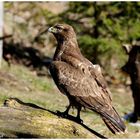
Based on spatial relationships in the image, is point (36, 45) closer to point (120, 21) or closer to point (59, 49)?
point (120, 21)

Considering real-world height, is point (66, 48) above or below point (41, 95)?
above

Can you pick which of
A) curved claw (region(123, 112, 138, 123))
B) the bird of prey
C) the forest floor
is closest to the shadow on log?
the bird of prey

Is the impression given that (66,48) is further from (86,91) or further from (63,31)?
(86,91)

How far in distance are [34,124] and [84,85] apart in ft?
3.22

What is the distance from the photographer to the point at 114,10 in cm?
2375

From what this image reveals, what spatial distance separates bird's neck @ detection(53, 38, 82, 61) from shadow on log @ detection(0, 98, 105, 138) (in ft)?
2.88

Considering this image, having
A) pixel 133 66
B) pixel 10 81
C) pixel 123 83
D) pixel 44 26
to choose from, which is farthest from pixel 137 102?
pixel 44 26

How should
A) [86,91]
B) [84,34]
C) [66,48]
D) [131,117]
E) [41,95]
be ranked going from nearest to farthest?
[86,91] → [66,48] → [131,117] → [41,95] → [84,34]

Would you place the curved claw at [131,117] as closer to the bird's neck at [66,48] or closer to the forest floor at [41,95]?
the forest floor at [41,95]

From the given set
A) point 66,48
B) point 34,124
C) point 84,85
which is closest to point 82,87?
point 84,85

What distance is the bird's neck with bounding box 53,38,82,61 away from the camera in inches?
372

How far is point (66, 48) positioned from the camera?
31.4ft

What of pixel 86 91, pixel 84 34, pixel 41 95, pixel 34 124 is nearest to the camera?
pixel 34 124

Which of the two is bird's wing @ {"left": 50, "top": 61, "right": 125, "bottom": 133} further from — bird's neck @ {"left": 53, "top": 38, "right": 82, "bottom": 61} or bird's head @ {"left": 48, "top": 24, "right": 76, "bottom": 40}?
bird's head @ {"left": 48, "top": 24, "right": 76, "bottom": 40}
